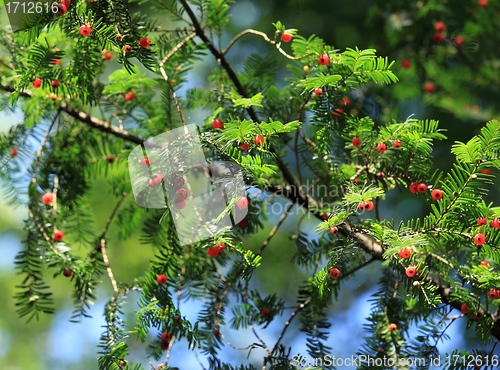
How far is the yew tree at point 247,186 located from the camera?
1.97ft

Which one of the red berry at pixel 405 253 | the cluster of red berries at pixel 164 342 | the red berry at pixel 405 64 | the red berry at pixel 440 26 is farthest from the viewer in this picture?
the red berry at pixel 405 64

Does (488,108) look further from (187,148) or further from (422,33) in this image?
(187,148)

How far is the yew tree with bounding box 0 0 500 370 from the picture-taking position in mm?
601

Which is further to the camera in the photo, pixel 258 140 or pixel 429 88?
pixel 429 88

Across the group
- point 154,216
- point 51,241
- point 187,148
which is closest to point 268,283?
point 154,216

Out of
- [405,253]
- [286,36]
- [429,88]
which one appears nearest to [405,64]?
[429,88]

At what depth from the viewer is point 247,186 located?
0.62m

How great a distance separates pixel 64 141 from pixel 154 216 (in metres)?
0.28

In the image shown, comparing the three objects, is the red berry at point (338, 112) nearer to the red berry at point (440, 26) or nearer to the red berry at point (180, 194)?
the red berry at point (180, 194)

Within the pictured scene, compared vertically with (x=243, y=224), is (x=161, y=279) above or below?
below

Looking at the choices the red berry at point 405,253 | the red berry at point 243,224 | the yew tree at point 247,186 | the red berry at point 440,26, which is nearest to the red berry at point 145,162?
the yew tree at point 247,186

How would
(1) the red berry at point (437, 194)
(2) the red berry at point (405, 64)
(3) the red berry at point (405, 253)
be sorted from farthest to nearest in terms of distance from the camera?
(2) the red berry at point (405, 64), (1) the red berry at point (437, 194), (3) the red berry at point (405, 253)

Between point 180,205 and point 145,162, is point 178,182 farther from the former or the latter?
point 145,162

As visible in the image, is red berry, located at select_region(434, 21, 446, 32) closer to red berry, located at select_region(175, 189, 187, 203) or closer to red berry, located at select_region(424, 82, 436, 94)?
red berry, located at select_region(424, 82, 436, 94)
